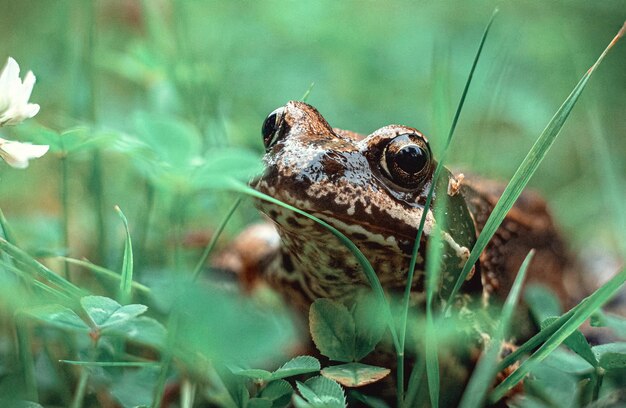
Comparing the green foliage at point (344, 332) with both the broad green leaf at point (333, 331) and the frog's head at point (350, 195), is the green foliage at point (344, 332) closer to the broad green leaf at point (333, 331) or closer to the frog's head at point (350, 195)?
the broad green leaf at point (333, 331)

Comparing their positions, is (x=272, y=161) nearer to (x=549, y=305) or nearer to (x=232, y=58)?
(x=549, y=305)

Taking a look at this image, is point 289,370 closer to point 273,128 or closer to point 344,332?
point 344,332

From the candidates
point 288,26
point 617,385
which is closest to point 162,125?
point 617,385

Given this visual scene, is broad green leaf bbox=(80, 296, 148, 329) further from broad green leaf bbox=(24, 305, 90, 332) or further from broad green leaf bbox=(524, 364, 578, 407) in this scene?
broad green leaf bbox=(524, 364, 578, 407)

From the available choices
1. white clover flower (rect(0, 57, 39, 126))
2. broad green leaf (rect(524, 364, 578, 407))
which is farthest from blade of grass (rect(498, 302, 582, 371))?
white clover flower (rect(0, 57, 39, 126))

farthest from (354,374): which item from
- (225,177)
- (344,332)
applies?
(225,177)

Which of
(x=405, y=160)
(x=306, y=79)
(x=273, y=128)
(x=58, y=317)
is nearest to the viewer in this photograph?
(x=58, y=317)
